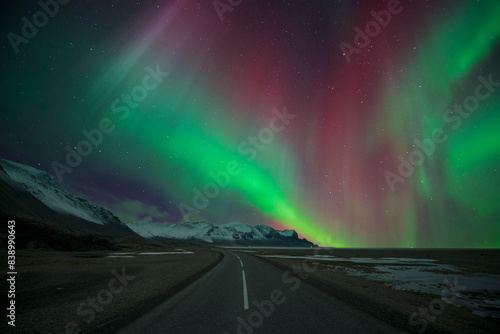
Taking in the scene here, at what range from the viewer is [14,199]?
151 m

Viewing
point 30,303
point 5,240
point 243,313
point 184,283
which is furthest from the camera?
point 5,240

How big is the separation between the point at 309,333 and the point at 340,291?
221 inches

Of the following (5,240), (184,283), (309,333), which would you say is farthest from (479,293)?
(5,240)

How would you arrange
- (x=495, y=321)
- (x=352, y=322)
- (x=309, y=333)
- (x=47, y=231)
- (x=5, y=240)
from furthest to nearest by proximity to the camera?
(x=47, y=231) → (x=5, y=240) → (x=495, y=321) → (x=352, y=322) → (x=309, y=333)

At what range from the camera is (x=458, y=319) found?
7746mm

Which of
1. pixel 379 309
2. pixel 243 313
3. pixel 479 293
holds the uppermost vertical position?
pixel 479 293

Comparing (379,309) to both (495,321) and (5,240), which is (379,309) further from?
(5,240)

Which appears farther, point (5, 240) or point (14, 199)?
point (14, 199)

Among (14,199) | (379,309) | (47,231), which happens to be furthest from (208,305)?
(14,199)

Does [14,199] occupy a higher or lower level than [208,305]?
lower

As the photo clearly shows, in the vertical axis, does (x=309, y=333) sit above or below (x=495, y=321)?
below

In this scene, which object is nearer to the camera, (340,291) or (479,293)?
(340,291)

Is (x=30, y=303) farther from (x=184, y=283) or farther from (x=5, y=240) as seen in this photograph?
(x=5, y=240)

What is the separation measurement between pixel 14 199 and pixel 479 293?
206m
